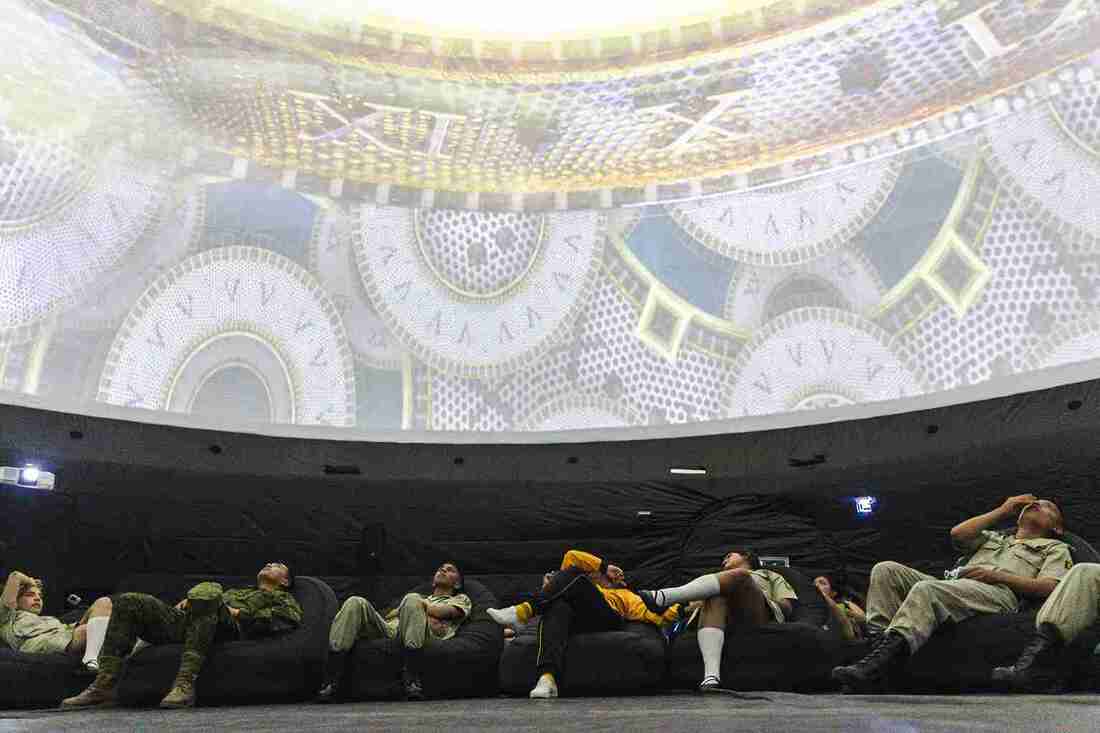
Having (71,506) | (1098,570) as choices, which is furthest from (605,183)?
(1098,570)

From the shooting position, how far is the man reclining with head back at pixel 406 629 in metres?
4.45

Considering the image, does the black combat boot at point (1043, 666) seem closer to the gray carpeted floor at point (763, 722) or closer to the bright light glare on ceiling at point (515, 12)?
the gray carpeted floor at point (763, 722)

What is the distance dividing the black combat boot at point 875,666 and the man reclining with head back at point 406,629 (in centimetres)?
184

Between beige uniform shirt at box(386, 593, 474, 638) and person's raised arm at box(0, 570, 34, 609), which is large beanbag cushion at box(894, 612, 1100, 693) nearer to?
beige uniform shirt at box(386, 593, 474, 638)

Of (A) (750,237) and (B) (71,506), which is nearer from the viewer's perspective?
(B) (71,506)

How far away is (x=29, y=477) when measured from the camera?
6.34 meters

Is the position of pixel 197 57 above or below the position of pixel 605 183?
above

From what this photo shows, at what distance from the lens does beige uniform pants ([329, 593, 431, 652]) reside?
449cm

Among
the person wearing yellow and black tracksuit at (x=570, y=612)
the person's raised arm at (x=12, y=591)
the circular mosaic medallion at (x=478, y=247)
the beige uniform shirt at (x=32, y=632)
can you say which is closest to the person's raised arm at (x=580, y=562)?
the person wearing yellow and black tracksuit at (x=570, y=612)

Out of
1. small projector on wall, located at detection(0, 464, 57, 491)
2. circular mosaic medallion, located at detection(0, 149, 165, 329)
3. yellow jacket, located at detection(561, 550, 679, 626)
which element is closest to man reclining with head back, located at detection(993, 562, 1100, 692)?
yellow jacket, located at detection(561, 550, 679, 626)

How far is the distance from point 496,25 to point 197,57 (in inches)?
Result: 96.2

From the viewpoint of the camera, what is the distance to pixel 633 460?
7.32 meters

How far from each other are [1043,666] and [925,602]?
460 mm

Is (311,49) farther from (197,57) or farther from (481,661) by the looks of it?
(481,661)
